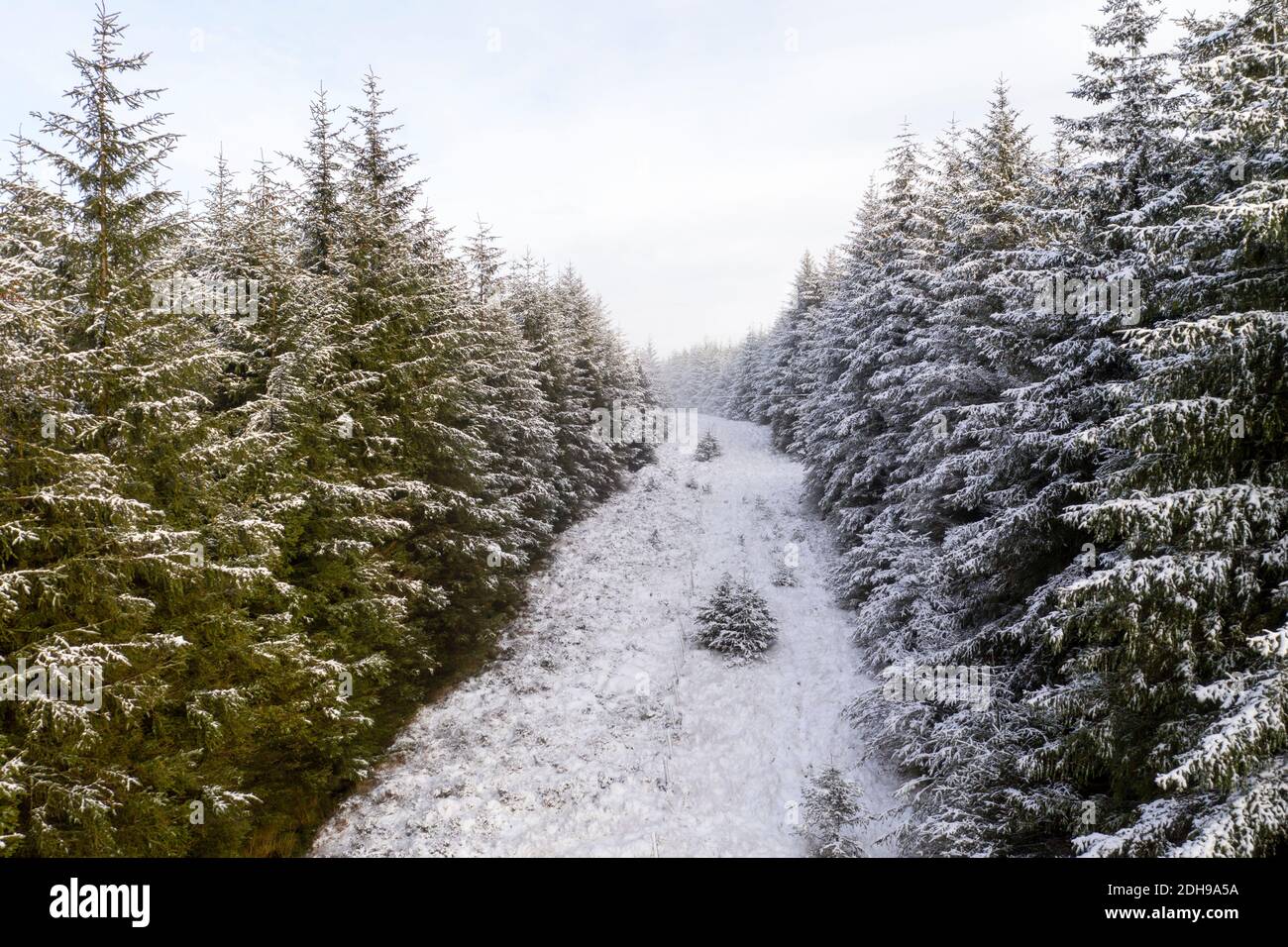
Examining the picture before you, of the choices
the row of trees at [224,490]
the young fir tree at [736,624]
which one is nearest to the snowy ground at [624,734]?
the young fir tree at [736,624]

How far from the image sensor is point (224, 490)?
31.9ft

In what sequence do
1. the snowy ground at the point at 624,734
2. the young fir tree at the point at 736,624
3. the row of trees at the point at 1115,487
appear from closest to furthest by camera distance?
the row of trees at the point at 1115,487 < the snowy ground at the point at 624,734 < the young fir tree at the point at 736,624

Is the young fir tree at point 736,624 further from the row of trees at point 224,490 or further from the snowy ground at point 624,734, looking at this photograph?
the row of trees at point 224,490

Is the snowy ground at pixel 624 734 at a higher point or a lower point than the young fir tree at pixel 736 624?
lower

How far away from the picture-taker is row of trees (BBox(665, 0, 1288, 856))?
21.5 ft

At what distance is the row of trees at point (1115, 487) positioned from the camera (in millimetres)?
6547

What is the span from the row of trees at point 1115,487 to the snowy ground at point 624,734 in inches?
103

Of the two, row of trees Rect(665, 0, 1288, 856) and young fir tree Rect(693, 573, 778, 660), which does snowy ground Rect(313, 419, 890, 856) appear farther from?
row of trees Rect(665, 0, 1288, 856)

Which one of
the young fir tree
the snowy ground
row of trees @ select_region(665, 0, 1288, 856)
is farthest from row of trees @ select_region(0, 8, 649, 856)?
row of trees @ select_region(665, 0, 1288, 856)

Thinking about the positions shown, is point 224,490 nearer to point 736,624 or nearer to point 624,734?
point 624,734

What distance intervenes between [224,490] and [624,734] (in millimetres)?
10794

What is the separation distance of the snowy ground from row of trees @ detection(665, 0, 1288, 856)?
263 centimetres

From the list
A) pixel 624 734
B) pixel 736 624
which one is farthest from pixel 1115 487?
pixel 736 624
